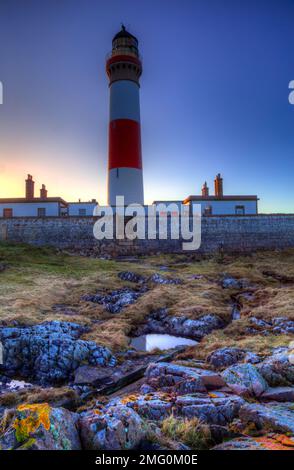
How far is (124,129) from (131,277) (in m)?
12.9

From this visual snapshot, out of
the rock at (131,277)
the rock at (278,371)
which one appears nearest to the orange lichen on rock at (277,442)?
the rock at (278,371)

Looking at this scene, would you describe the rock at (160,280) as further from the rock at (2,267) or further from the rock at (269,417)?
the rock at (269,417)

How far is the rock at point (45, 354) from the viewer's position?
17.8ft

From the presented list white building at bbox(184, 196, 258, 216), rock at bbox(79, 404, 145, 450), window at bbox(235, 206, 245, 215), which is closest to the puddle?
rock at bbox(79, 404, 145, 450)

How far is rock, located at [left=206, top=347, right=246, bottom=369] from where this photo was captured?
5.41m

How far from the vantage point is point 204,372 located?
476 centimetres

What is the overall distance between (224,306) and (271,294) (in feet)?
7.20

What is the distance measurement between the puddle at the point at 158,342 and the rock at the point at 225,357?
147 cm

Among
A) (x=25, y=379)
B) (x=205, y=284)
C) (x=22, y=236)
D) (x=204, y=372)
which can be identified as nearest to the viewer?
(x=204, y=372)

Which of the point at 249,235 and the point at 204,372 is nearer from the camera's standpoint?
the point at 204,372

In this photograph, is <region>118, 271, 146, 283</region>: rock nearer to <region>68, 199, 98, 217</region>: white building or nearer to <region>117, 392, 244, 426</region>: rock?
<region>117, 392, 244, 426</region>: rock

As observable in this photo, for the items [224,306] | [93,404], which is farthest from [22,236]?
[93,404]

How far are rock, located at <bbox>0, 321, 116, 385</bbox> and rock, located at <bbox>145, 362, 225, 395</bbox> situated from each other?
1.22 metres
